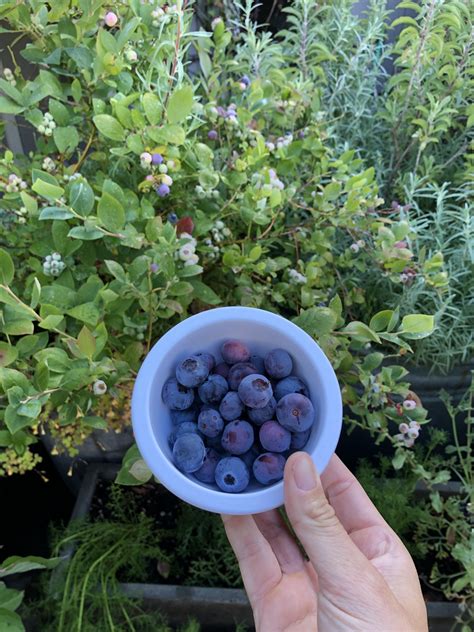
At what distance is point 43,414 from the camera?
84 cm

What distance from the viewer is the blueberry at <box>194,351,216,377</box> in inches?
→ 24.6

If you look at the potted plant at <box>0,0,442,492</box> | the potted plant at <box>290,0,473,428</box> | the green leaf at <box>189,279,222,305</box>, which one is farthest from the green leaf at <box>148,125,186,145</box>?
the potted plant at <box>290,0,473,428</box>

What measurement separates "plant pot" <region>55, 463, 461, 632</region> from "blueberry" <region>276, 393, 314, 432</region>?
634 mm

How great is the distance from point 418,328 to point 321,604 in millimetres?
361

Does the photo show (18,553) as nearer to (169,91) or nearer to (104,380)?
(104,380)

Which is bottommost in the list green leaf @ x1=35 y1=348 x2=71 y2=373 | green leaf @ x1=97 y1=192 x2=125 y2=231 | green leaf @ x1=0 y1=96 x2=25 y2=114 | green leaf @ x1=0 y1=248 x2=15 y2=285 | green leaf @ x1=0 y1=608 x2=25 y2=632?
green leaf @ x1=0 y1=608 x2=25 y2=632

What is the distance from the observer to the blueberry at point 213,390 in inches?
23.9

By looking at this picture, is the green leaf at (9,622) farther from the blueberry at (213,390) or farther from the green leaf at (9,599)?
the blueberry at (213,390)

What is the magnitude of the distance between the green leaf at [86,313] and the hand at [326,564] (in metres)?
0.30

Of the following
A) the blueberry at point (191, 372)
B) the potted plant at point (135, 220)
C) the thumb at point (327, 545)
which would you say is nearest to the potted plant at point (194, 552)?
the potted plant at point (135, 220)

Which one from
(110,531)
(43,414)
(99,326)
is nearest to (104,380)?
(99,326)

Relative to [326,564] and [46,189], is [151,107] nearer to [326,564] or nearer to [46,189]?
[46,189]

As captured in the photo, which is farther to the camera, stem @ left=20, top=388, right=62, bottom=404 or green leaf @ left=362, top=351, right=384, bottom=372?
green leaf @ left=362, top=351, right=384, bottom=372

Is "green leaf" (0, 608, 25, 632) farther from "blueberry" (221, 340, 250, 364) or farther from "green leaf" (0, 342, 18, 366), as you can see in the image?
"blueberry" (221, 340, 250, 364)
